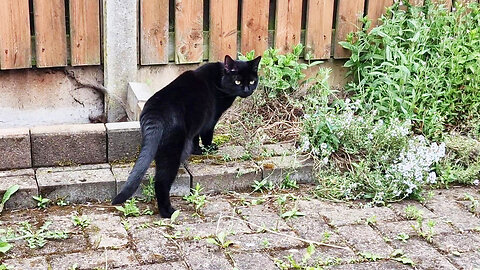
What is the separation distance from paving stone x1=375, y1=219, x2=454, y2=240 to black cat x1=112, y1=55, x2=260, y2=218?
47.7 inches

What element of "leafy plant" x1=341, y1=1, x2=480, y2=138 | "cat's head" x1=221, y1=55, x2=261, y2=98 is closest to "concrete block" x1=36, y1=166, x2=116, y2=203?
"cat's head" x1=221, y1=55, x2=261, y2=98

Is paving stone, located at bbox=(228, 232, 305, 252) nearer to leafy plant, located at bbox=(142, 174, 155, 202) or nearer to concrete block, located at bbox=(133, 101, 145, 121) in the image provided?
leafy plant, located at bbox=(142, 174, 155, 202)

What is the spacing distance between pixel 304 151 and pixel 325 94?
1.97 ft

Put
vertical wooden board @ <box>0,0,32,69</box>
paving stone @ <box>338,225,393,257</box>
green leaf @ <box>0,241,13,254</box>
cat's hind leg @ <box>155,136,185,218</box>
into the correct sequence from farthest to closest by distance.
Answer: vertical wooden board @ <box>0,0,32,69</box>, cat's hind leg @ <box>155,136,185,218</box>, paving stone @ <box>338,225,393,257</box>, green leaf @ <box>0,241,13,254</box>

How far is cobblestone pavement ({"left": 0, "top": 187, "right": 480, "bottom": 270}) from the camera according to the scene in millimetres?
3293

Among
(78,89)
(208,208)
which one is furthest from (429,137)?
(78,89)

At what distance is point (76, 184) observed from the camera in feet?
12.7

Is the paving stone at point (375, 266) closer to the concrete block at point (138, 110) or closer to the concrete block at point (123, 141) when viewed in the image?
the concrete block at point (123, 141)

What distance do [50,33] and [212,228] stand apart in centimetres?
202

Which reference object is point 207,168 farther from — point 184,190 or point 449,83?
point 449,83

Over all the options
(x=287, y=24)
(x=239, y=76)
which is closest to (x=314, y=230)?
(x=239, y=76)

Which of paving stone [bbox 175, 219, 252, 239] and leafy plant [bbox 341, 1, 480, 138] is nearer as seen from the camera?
paving stone [bbox 175, 219, 252, 239]

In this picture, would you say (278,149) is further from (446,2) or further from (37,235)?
(446,2)

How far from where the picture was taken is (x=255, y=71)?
14.9ft
